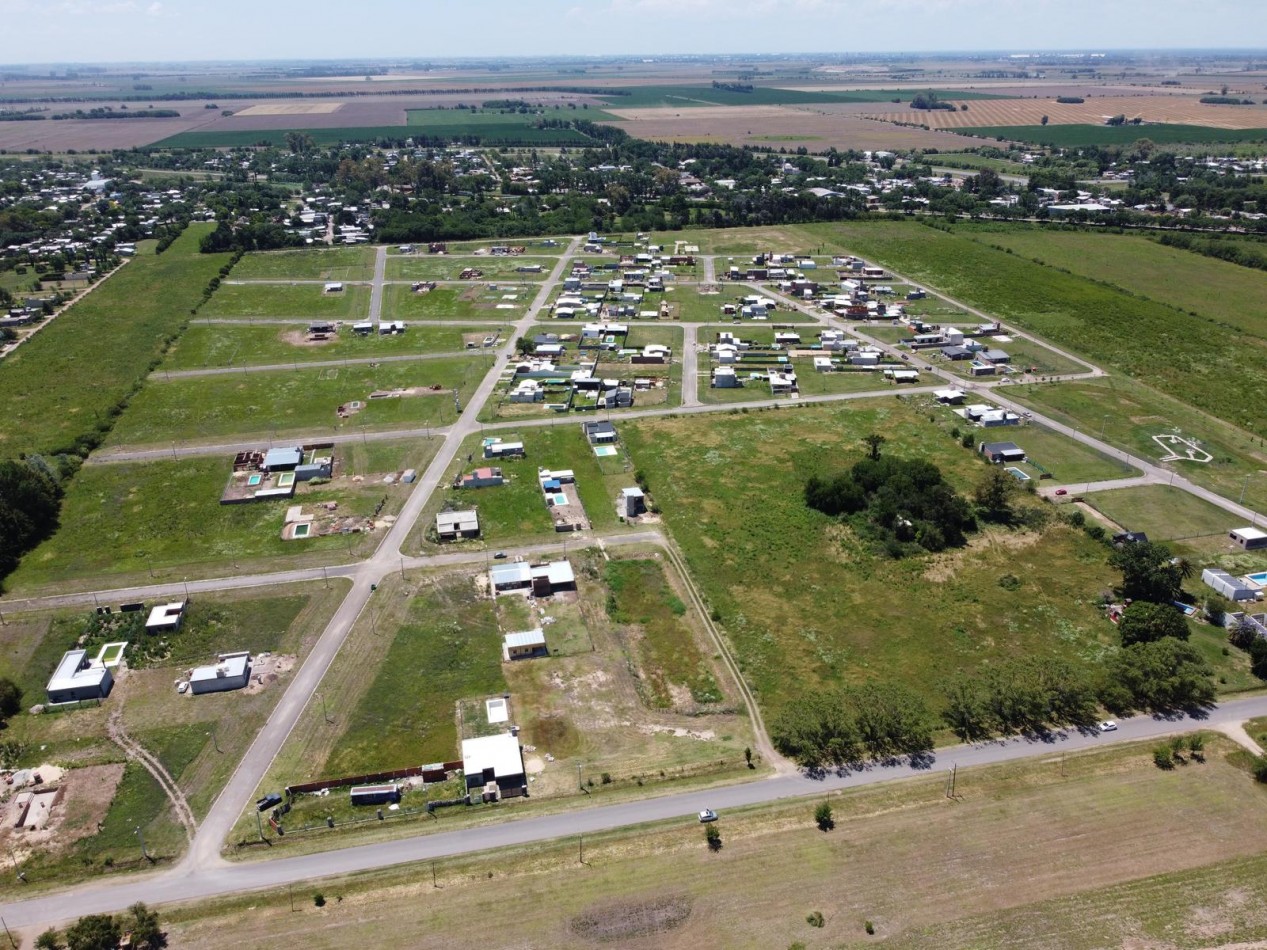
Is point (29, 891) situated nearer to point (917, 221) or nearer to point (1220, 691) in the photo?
point (1220, 691)

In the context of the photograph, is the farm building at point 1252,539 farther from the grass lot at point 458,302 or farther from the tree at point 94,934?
the grass lot at point 458,302

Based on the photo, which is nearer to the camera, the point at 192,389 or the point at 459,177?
the point at 192,389

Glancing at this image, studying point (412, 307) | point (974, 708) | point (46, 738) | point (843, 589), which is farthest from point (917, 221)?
point (46, 738)

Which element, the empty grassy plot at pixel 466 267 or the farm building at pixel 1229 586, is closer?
the farm building at pixel 1229 586

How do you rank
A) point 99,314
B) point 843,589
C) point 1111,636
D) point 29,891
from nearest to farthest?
point 29,891 < point 1111,636 < point 843,589 < point 99,314

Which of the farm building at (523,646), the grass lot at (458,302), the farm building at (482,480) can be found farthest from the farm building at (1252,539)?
the grass lot at (458,302)

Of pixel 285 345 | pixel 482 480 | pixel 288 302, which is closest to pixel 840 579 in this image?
pixel 482 480

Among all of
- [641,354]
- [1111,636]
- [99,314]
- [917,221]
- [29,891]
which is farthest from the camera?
[917,221]
